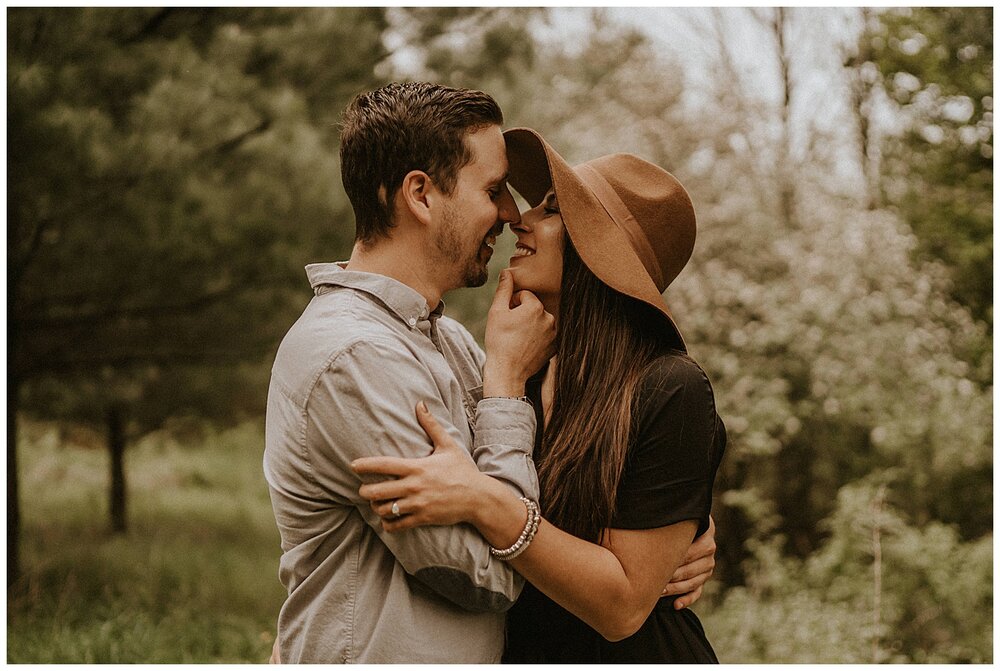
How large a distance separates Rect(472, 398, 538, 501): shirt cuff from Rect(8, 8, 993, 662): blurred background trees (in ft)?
13.0

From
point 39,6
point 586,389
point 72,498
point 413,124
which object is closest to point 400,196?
point 413,124

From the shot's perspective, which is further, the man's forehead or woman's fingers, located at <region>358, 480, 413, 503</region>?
the man's forehead

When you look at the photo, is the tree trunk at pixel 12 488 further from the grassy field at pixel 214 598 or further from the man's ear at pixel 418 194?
the man's ear at pixel 418 194

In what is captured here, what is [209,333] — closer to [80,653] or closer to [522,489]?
[80,653]

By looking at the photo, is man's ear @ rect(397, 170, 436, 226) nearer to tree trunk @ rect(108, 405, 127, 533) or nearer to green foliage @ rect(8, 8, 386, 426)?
green foliage @ rect(8, 8, 386, 426)

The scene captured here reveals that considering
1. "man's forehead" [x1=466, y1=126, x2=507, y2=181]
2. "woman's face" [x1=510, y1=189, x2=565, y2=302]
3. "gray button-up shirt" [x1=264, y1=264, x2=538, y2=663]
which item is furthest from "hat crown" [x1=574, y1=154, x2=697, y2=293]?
"gray button-up shirt" [x1=264, y1=264, x2=538, y2=663]

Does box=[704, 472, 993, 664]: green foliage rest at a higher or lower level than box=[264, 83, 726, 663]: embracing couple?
lower

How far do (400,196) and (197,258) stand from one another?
4.16 meters

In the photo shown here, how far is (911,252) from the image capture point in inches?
283

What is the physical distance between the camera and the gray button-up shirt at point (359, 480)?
181 cm

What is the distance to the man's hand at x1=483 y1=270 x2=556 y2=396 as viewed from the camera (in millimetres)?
2059

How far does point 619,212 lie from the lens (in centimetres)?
226

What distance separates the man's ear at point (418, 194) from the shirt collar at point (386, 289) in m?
0.16

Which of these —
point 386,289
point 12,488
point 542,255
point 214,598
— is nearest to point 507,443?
point 386,289
